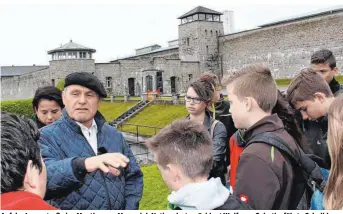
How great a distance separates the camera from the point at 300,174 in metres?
2.11

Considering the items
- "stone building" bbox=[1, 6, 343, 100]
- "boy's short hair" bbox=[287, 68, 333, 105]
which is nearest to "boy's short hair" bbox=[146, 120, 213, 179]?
"boy's short hair" bbox=[287, 68, 333, 105]

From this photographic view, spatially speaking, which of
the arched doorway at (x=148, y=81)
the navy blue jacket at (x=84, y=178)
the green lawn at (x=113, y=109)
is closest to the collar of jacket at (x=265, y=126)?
the navy blue jacket at (x=84, y=178)

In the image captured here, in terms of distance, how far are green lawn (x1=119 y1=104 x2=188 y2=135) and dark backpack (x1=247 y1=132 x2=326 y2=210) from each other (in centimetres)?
1424

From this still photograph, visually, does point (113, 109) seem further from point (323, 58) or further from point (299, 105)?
point (299, 105)

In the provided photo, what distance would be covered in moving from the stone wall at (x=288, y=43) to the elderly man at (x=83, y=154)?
25623 mm

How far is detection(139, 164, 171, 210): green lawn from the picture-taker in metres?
5.53

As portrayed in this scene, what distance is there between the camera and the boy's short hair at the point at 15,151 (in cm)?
141

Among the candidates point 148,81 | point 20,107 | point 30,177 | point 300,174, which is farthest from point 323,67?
point 148,81

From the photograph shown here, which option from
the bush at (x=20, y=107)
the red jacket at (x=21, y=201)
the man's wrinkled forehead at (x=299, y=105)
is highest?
the man's wrinkled forehead at (x=299, y=105)

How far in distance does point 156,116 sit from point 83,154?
17189 millimetres

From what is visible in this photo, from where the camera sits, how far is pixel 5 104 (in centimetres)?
1855

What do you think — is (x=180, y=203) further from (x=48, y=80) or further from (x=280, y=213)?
(x=48, y=80)

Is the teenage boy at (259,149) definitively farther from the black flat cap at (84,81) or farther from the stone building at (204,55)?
the stone building at (204,55)

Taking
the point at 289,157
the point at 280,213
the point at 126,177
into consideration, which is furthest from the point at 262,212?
the point at 126,177
